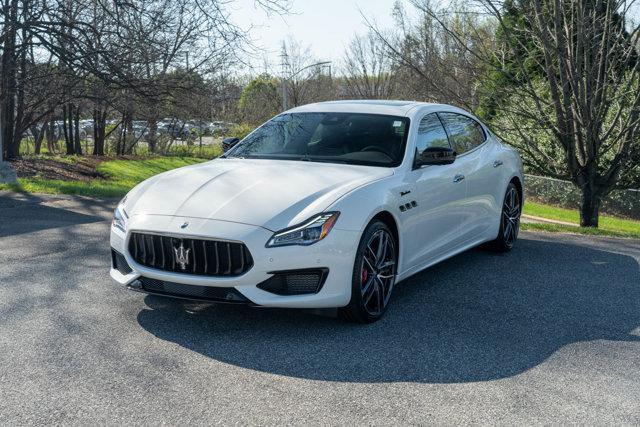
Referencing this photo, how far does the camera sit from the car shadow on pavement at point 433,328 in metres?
4.57

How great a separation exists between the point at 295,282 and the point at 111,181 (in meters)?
16.9

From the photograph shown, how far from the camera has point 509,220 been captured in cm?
840

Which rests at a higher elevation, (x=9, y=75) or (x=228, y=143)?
(x=9, y=75)

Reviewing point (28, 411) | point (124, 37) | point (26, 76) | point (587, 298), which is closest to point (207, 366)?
point (28, 411)

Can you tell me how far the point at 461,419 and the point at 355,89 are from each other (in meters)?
36.5

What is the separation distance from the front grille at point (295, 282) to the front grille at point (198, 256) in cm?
18

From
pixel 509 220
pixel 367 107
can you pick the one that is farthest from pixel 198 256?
pixel 509 220

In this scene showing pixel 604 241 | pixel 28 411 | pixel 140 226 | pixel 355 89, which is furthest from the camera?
pixel 355 89

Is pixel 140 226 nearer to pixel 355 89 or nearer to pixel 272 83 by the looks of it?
pixel 355 89

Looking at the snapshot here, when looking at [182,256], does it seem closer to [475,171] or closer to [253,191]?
[253,191]

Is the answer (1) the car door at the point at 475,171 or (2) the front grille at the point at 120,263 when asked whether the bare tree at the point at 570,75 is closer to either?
(1) the car door at the point at 475,171

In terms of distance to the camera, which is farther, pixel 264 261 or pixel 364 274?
pixel 364 274

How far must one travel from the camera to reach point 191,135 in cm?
3981

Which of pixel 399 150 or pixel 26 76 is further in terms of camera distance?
pixel 26 76
